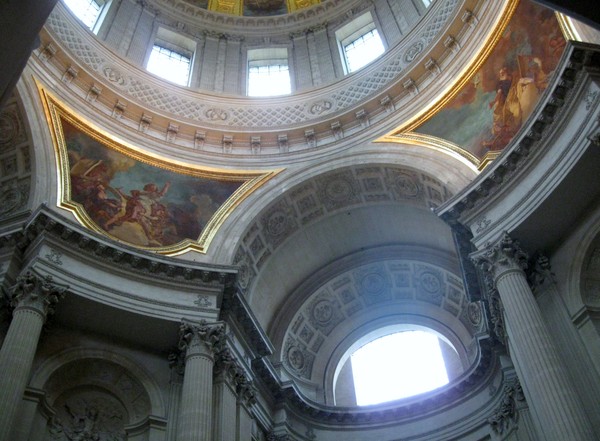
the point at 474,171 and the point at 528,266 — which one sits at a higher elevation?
the point at 474,171

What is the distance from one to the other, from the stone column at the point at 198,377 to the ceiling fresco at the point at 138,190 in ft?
9.65

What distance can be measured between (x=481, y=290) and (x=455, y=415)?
211 inches

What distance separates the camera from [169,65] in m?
21.9

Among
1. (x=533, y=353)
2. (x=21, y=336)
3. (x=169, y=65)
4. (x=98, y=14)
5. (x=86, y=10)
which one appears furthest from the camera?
(x=169, y=65)

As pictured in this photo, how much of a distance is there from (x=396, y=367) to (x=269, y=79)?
37.2ft

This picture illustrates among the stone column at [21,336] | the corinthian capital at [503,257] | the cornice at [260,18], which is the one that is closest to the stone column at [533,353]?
the corinthian capital at [503,257]

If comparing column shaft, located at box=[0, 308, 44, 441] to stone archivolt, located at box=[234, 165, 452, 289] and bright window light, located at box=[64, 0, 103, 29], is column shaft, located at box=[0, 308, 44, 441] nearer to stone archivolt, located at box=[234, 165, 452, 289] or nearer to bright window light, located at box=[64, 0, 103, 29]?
stone archivolt, located at box=[234, 165, 452, 289]

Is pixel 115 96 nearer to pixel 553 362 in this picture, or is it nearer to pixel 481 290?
pixel 481 290

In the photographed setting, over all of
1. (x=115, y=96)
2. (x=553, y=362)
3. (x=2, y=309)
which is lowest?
(x=553, y=362)

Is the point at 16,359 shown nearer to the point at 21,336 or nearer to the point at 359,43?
the point at 21,336

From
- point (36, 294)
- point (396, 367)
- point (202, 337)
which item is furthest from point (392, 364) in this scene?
point (36, 294)

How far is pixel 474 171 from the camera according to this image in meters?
15.5

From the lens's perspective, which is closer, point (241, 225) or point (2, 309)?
point (2, 309)

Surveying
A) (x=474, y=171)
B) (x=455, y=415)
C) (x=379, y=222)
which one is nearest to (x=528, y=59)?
(x=474, y=171)
